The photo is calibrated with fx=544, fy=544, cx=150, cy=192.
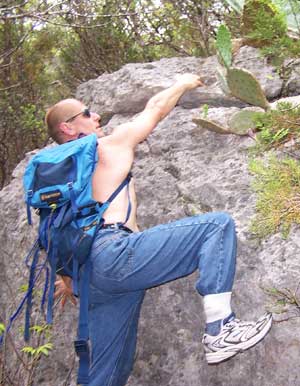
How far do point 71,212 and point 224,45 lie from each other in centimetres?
175

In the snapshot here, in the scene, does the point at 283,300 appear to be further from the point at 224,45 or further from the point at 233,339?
the point at 224,45

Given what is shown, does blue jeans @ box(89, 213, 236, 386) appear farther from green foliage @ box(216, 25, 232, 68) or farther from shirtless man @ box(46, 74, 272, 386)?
green foliage @ box(216, 25, 232, 68)

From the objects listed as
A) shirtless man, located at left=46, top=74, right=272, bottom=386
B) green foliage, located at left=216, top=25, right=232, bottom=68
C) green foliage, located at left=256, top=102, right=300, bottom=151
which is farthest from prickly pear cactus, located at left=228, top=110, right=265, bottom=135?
shirtless man, located at left=46, top=74, right=272, bottom=386

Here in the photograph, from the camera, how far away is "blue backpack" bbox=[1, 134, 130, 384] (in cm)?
323

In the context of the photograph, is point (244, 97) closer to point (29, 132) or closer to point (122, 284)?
point (122, 284)

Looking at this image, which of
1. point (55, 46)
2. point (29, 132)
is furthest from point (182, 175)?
point (55, 46)

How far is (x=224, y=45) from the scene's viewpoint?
13.2 feet

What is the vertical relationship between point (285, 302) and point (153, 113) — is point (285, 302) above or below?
below

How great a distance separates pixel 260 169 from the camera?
138 inches

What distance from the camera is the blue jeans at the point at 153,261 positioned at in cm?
299

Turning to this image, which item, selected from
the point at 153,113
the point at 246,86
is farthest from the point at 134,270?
the point at 246,86

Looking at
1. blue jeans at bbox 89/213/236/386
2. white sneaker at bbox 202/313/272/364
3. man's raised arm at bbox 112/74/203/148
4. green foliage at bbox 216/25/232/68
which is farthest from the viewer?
green foliage at bbox 216/25/232/68

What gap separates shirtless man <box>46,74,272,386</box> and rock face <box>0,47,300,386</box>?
0.21m

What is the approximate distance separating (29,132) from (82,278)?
4.19 metres
